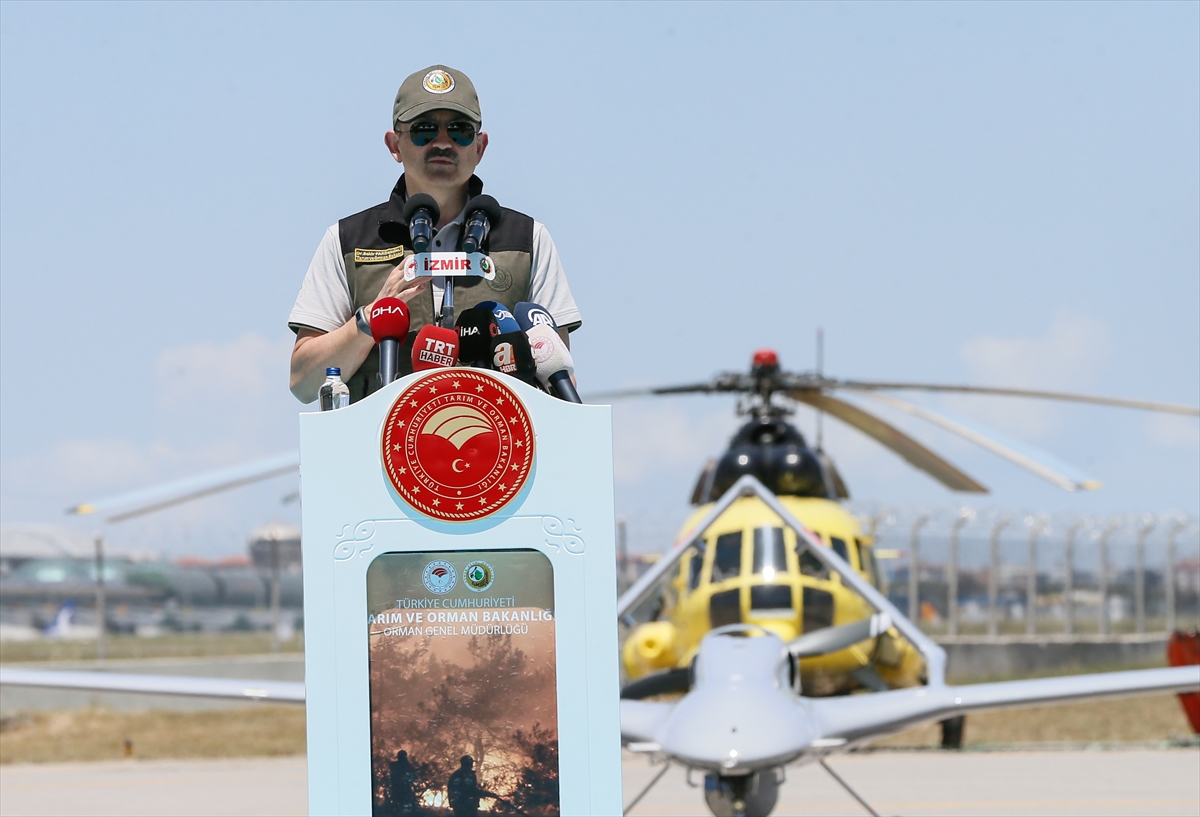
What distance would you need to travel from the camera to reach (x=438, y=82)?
3.87 metres

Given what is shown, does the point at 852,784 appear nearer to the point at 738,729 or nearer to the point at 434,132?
the point at 738,729

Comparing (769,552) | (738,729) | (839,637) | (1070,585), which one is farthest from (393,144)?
(1070,585)

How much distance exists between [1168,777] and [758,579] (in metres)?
5.15

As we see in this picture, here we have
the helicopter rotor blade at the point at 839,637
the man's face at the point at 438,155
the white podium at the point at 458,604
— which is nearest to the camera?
the white podium at the point at 458,604

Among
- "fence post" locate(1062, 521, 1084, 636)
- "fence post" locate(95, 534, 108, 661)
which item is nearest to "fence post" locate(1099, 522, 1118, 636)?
"fence post" locate(1062, 521, 1084, 636)

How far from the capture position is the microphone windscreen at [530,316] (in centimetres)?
371

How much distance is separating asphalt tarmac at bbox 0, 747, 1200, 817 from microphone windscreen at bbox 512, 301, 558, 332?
8263 millimetres

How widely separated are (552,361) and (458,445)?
1.21 feet

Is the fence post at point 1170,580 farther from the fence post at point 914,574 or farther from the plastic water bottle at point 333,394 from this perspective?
the plastic water bottle at point 333,394

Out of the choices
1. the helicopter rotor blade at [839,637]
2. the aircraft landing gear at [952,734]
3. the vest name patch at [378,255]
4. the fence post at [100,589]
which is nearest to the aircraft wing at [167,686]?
the helicopter rotor blade at [839,637]

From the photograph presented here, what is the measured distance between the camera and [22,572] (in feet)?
95.5

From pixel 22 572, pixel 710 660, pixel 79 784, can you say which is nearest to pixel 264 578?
pixel 22 572

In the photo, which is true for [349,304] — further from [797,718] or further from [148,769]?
[148,769]

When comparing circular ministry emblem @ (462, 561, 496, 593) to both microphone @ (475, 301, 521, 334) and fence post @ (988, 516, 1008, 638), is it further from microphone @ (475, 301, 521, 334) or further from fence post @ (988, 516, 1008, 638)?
fence post @ (988, 516, 1008, 638)
